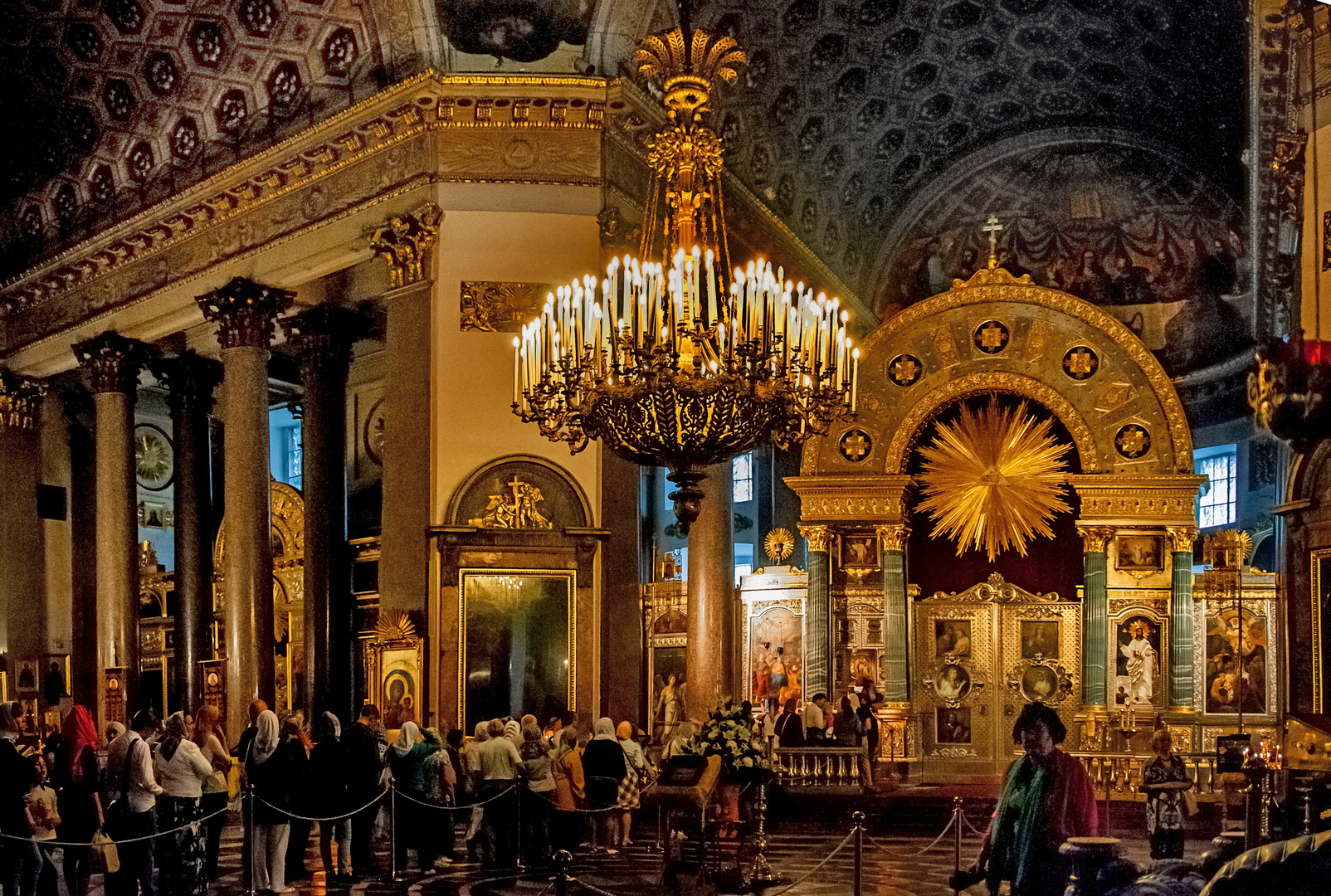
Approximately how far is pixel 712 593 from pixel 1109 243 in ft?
41.9

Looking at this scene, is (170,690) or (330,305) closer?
(330,305)

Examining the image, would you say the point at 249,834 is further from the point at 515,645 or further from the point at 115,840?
the point at 515,645

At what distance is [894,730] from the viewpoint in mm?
18547

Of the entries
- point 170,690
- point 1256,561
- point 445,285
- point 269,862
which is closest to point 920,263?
point 1256,561

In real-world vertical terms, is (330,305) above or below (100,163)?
below

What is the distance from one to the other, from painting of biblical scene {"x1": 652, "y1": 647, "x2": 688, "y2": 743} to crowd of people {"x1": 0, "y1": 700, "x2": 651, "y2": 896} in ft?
8.48

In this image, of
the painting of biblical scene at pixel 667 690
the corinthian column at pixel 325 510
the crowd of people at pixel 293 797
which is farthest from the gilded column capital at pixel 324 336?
the crowd of people at pixel 293 797

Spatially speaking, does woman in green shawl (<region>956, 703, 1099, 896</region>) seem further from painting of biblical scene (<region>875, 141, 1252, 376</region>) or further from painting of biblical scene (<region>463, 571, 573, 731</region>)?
painting of biblical scene (<region>875, 141, 1252, 376</region>)

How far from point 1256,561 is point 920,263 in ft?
25.9

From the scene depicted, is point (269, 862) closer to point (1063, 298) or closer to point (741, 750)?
point (741, 750)

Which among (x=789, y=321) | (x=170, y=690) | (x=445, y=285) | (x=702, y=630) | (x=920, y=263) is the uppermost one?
(x=920, y=263)

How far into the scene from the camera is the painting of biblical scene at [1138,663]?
59.8 feet

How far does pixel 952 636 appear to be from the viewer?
18.9 m

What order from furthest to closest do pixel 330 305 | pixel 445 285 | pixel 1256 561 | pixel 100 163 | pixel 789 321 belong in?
pixel 1256 561 → pixel 100 163 → pixel 330 305 → pixel 445 285 → pixel 789 321
